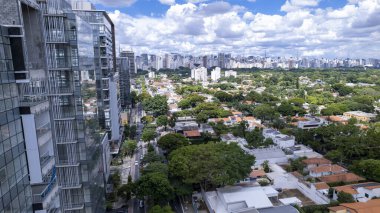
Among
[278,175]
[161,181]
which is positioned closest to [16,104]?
[161,181]

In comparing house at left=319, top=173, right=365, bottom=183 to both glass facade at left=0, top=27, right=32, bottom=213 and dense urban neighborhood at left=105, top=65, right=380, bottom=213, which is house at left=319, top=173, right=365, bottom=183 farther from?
glass facade at left=0, top=27, right=32, bottom=213

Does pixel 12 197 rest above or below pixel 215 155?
above

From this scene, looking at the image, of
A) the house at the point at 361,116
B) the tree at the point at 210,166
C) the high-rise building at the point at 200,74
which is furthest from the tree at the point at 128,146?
the high-rise building at the point at 200,74

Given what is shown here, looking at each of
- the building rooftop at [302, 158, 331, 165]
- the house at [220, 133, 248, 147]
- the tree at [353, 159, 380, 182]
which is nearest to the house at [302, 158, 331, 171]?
the building rooftop at [302, 158, 331, 165]

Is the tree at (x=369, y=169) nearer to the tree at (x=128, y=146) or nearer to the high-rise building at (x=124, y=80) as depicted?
the tree at (x=128, y=146)

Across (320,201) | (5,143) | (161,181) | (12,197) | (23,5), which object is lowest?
(320,201)

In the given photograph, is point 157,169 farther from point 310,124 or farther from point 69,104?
point 310,124

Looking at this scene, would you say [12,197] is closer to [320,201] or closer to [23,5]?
[23,5]
